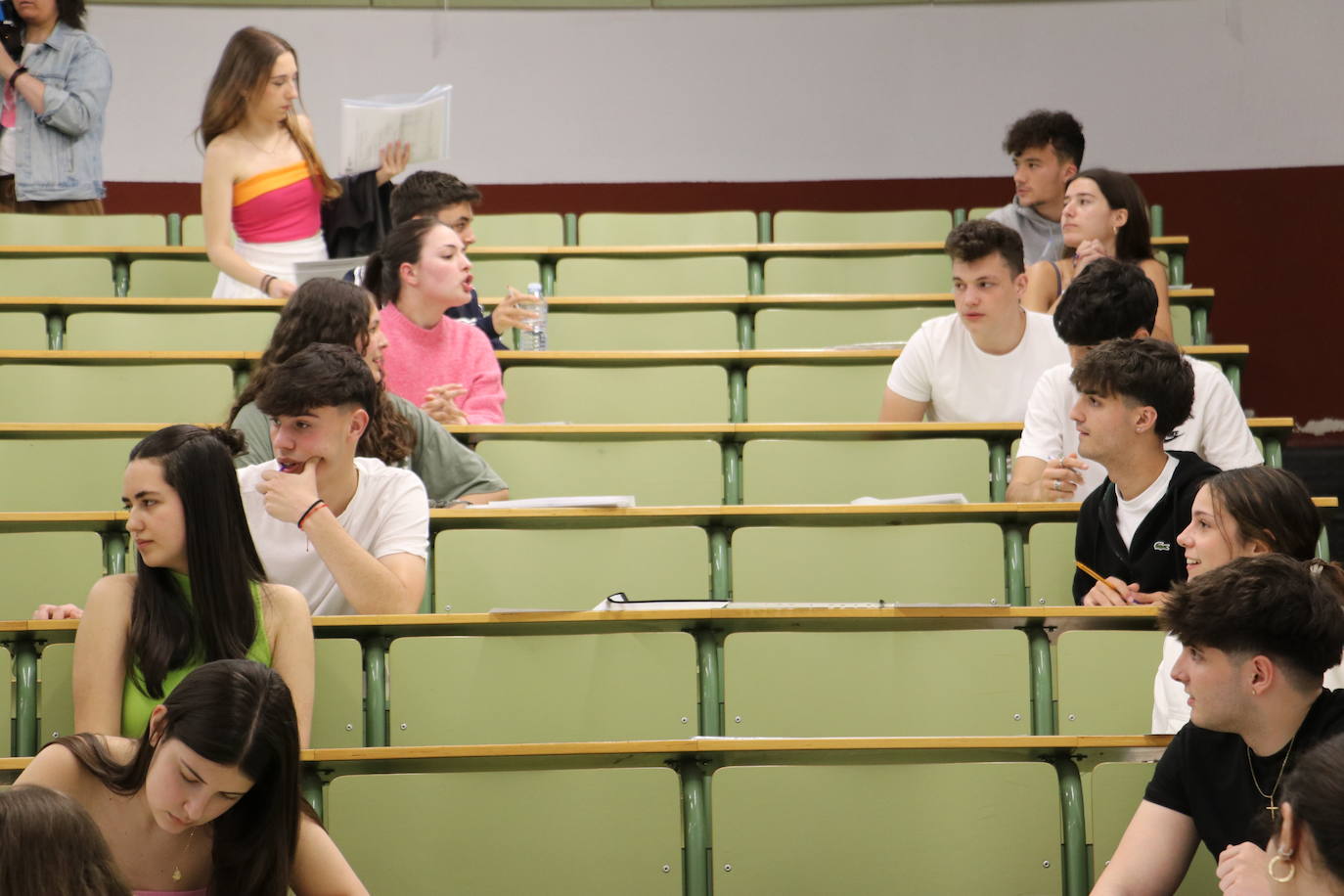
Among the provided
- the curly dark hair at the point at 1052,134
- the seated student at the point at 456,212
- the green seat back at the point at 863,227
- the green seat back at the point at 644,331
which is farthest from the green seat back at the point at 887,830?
the green seat back at the point at 863,227

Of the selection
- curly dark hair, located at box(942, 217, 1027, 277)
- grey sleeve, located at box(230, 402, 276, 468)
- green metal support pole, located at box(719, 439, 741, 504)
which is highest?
curly dark hair, located at box(942, 217, 1027, 277)

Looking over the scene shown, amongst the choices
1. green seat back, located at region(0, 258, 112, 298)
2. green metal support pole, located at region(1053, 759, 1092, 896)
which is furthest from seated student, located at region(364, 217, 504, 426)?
green metal support pole, located at region(1053, 759, 1092, 896)

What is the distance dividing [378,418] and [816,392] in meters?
1.00

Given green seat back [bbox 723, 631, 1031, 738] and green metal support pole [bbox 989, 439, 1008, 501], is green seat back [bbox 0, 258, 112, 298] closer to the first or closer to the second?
green metal support pole [bbox 989, 439, 1008, 501]

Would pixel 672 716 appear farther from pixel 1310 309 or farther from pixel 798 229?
pixel 1310 309

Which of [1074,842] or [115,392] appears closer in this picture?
[1074,842]

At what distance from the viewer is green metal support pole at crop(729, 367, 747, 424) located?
3.20 m

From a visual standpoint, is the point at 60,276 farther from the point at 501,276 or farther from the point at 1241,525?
the point at 1241,525

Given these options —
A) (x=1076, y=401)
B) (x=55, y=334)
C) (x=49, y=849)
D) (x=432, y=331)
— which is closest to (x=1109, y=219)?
(x=1076, y=401)

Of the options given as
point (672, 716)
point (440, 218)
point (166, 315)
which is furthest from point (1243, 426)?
point (166, 315)

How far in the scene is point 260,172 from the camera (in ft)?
11.8

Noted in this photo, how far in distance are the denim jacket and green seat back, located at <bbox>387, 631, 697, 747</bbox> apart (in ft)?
8.14

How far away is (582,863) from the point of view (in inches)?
72.2

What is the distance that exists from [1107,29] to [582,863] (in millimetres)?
3886
